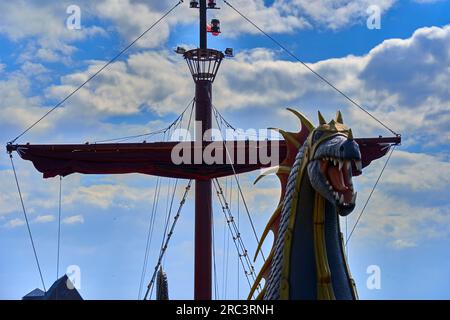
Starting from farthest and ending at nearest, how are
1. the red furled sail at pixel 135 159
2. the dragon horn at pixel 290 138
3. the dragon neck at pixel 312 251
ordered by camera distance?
the red furled sail at pixel 135 159 → the dragon horn at pixel 290 138 → the dragon neck at pixel 312 251

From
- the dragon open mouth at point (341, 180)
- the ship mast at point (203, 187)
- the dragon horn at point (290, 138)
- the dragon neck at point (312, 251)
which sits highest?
the ship mast at point (203, 187)

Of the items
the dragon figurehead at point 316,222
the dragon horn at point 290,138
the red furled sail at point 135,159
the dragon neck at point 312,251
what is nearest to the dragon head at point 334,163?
the dragon figurehead at point 316,222

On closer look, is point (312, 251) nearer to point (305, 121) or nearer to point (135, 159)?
point (305, 121)

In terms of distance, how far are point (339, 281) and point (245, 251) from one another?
11539 mm

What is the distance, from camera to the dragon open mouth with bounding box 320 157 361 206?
14695 mm

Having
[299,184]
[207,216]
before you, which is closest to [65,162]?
[207,216]

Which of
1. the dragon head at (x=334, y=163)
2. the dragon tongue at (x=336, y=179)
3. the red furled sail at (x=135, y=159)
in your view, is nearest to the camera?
the dragon head at (x=334, y=163)

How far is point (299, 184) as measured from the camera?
1573 cm

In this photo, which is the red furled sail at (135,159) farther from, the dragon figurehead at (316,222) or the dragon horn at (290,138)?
the dragon figurehead at (316,222)

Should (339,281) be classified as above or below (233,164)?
below

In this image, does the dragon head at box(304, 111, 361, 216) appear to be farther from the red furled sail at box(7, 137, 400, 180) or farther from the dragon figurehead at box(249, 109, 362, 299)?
the red furled sail at box(7, 137, 400, 180)

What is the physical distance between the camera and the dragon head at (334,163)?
1465cm

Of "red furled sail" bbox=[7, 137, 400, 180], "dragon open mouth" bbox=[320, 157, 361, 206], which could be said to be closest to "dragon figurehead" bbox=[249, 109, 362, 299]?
"dragon open mouth" bbox=[320, 157, 361, 206]
